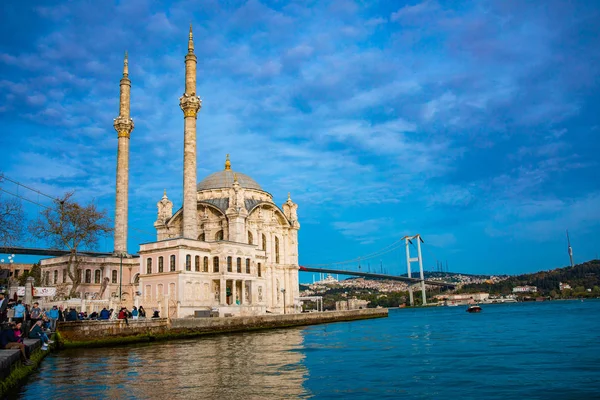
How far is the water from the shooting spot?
11172 mm

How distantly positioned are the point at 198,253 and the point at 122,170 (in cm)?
958

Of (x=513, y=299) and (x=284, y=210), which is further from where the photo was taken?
(x=513, y=299)

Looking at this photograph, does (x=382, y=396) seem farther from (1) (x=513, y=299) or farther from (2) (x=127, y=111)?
(1) (x=513, y=299)

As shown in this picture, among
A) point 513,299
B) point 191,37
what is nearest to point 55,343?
point 191,37

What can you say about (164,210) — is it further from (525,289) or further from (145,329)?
(525,289)

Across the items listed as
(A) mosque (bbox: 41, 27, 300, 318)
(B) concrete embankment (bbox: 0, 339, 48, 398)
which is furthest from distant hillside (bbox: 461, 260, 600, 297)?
(B) concrete embankment (bbox: 0, 339, 48, 398)

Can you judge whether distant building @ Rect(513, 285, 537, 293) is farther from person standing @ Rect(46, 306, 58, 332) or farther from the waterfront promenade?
person standing @ Rect(46, 306, 58, 332)

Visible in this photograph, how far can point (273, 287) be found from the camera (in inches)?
1829

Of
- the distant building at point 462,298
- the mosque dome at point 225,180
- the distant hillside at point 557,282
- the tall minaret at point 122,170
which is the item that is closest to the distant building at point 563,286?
the distant hillside at point 557,282

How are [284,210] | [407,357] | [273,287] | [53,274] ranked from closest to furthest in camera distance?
[407,357], [53,274], [273,287], [284,210]

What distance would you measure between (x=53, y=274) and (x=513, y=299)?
102m

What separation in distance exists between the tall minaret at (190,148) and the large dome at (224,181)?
8.84 metres

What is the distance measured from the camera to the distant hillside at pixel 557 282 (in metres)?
118

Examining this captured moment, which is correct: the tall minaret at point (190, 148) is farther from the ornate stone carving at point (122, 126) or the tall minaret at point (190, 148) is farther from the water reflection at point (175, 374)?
the water reflection at point (175, 374)
